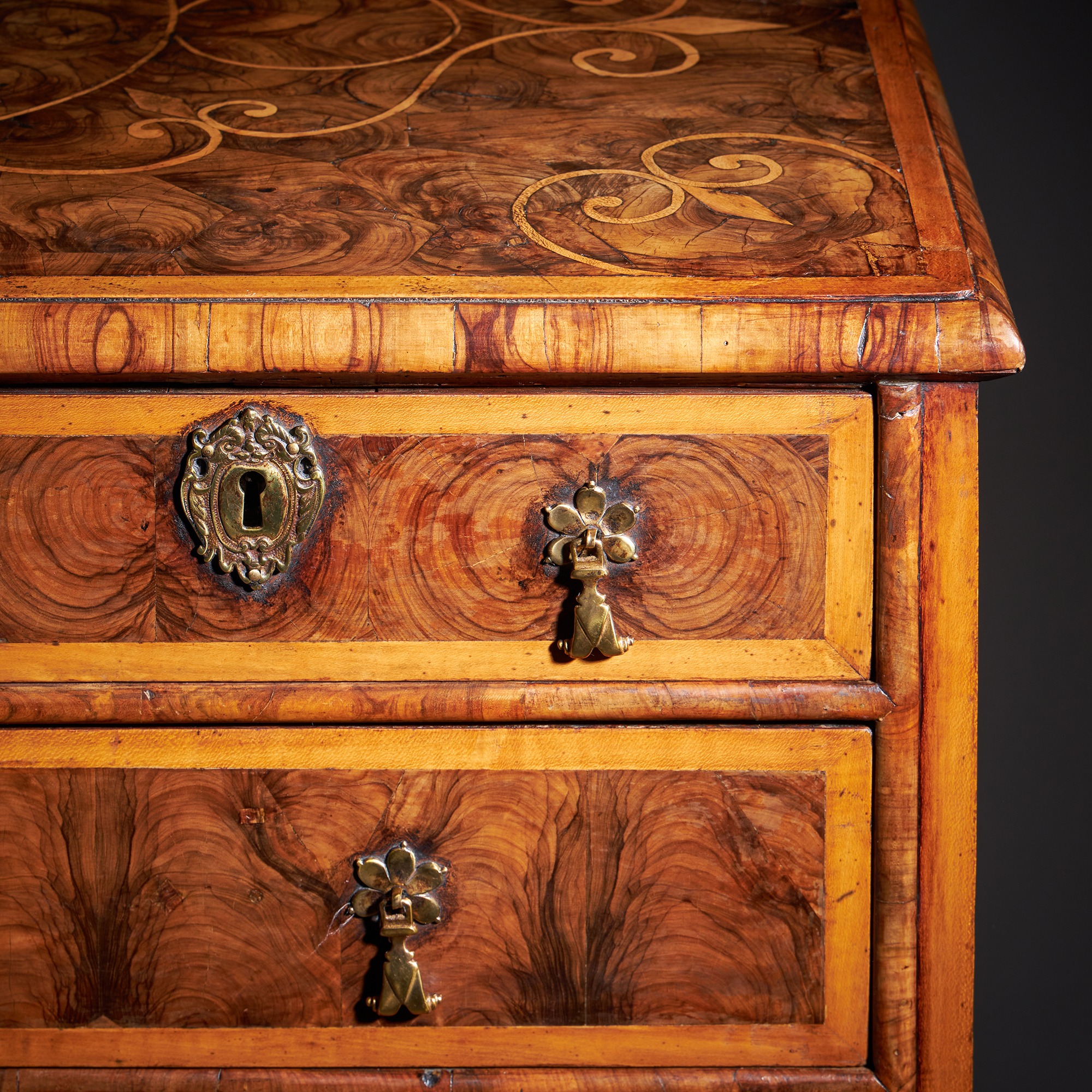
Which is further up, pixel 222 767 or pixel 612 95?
pixel 612 95

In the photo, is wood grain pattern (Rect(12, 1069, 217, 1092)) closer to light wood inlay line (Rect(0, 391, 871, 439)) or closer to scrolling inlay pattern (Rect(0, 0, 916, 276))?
light wood inlay line (Rect(0, 391, 871, 439))

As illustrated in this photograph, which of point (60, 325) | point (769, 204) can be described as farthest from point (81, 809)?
point (769, 204)

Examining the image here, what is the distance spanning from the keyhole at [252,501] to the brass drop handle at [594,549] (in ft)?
0.61

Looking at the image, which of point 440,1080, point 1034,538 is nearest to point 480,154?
point 440,1080

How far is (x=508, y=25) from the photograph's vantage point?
953 millimetres

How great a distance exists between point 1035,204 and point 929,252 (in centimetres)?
76

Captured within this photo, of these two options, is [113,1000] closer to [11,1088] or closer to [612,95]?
[11,1088]

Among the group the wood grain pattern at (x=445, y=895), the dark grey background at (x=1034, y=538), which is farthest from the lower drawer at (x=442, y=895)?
the dark grey background at (x=1034, y=538)

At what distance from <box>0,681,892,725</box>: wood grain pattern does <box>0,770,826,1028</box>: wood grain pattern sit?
4 cm

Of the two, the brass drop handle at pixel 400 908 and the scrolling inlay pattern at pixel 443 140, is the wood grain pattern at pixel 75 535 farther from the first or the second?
the brass drop handle at pixel 400 908

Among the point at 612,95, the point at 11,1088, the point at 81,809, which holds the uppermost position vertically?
the point at 612,95

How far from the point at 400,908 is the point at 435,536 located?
0.81ft

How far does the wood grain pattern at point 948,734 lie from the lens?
0.66m

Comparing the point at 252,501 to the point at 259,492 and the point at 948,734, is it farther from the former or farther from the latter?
the point at 948,734
